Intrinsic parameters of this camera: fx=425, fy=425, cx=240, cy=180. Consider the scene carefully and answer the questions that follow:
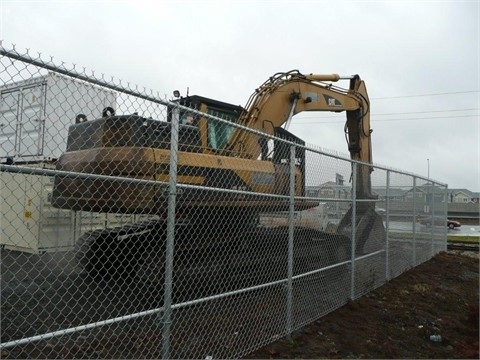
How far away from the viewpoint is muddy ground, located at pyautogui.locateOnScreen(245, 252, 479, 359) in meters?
4.63

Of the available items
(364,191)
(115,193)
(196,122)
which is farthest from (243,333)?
(364,191)

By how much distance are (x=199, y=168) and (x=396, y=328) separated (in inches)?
132

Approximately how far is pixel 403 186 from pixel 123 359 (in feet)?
24.5

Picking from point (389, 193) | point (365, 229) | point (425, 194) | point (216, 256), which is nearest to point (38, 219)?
point (216, 256)

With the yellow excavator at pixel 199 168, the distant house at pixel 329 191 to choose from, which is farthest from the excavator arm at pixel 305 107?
the distant house at pixel 329 191

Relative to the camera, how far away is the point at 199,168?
5.93m

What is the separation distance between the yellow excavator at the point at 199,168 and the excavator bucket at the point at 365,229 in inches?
0.8

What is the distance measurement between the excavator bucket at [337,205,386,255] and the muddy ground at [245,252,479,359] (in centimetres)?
76

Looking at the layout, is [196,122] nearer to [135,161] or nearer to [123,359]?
[135,161]

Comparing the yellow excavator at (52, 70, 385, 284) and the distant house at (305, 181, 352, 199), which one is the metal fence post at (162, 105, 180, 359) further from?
the distant house at (305, 181, 352, 199)

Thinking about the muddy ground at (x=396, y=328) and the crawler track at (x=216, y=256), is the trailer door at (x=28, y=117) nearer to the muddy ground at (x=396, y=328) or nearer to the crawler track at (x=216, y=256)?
the crawler track at (x=216, y=256)

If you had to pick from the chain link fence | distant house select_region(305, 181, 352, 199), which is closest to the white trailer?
the chain link fence

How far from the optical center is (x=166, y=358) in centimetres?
322

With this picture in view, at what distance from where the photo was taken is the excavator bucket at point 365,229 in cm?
768
